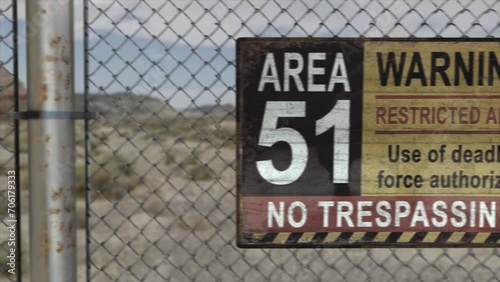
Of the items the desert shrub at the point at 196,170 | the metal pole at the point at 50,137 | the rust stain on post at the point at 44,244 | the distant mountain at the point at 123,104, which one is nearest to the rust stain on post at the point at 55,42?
the metal pole at the point at 50,137

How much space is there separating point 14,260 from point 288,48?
4.50 feet

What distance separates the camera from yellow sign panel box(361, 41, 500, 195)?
8.41 ft

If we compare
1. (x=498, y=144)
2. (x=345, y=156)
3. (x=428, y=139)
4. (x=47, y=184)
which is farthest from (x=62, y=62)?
(x=498, y=144)

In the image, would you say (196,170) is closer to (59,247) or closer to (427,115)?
(427,115)

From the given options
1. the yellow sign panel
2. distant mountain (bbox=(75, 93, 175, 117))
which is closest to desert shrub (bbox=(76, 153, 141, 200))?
distant mountain (bbox=(75, 93, 175, 117))

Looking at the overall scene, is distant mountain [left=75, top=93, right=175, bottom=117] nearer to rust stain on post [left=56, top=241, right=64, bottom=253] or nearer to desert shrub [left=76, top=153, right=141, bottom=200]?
desert shrub [left=76, top=153, right=141, bottom=200]

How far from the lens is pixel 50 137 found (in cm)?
215

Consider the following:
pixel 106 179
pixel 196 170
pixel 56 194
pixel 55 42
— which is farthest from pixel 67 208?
pixel 106 179

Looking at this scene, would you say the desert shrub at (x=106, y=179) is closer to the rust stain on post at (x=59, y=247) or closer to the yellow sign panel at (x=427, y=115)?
the rust stain on post at (x=59, y=247)

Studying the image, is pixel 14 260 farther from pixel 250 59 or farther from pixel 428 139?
pixel 428 139

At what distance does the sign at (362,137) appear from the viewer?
8.37ft

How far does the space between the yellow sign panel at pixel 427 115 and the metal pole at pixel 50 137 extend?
45.2 inches

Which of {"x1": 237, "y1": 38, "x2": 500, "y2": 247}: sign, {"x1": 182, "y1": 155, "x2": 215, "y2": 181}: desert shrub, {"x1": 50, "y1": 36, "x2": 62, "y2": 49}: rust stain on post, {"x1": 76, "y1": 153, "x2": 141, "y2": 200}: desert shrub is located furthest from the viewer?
{"x1": 182, "y1": 155, "x2": 215, "y2": 181}: desert shrub

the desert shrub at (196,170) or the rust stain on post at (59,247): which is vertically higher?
the desert shrub at (196,170)
